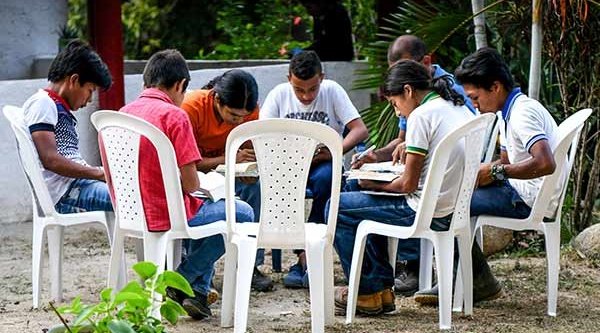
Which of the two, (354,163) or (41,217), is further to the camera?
(354,163)

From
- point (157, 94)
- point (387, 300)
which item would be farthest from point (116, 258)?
point (387, 300)

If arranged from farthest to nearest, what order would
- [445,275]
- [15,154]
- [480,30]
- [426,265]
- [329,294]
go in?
1. [15,154]
2. [480,30]
3. [426,265]
4. [329,294]
5. [445,275]

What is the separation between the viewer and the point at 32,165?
21.5 ft

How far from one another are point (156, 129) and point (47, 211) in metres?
1.14

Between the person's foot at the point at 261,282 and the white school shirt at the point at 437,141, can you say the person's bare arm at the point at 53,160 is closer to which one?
the person's foot at the point at 261,282

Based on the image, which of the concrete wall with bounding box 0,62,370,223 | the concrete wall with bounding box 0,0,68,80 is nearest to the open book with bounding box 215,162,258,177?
the concrete wall with bounding box 0,62,370,223

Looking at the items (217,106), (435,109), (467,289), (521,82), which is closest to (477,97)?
(435,109)

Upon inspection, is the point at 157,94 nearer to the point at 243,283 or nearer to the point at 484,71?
the point at 243,283

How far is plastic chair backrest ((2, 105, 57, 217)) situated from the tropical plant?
2.52 meters

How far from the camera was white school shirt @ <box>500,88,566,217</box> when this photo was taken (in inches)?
245

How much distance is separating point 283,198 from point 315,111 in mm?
1861

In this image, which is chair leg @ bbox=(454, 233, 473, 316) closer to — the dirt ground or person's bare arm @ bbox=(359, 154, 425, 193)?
the dirt ground

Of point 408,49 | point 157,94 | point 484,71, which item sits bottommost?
point 157,94

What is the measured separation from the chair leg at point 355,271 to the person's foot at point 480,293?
0.56 metres
